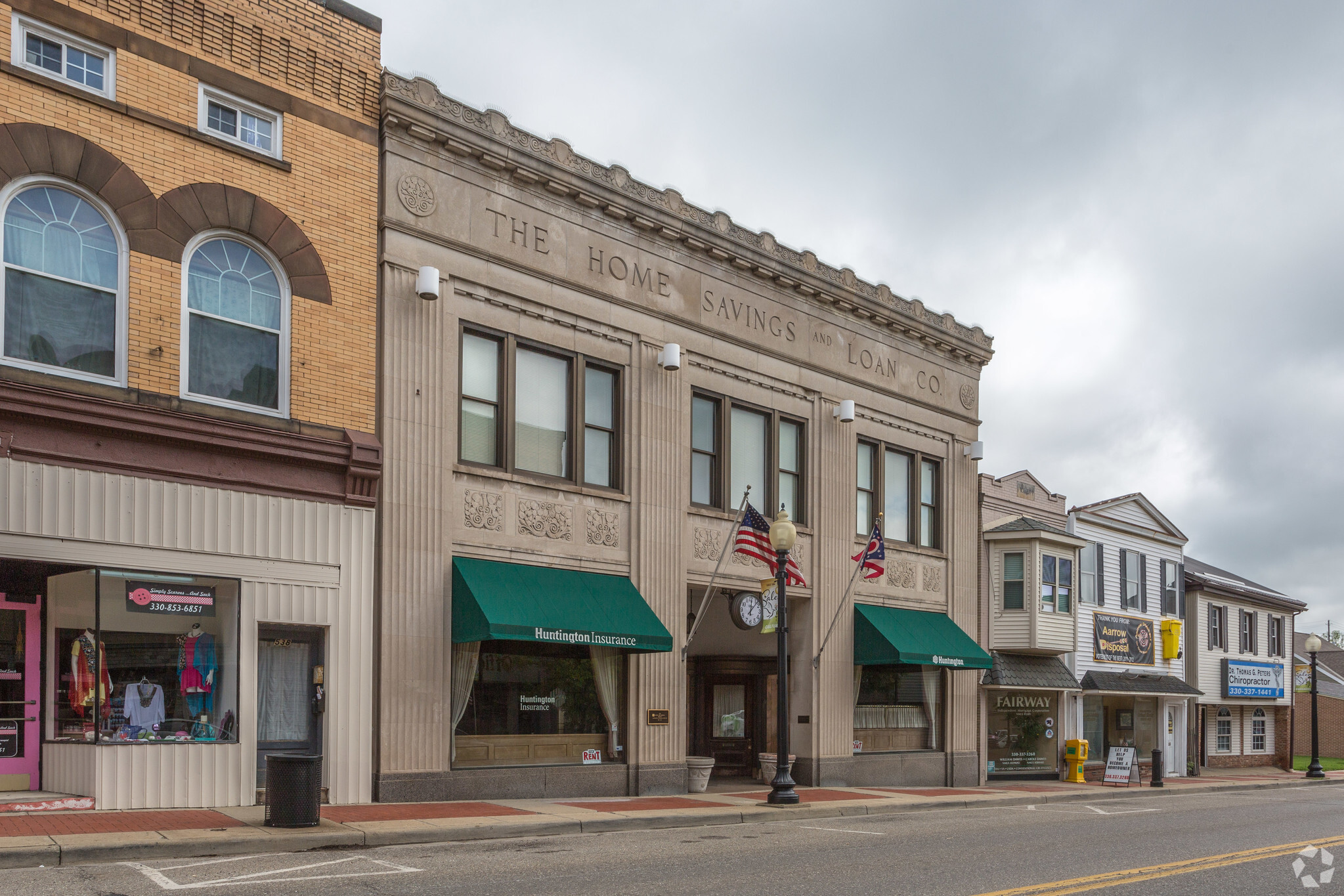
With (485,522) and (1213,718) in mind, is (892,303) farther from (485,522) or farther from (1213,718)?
(1213,718)

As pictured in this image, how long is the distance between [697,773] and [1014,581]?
1362 cm

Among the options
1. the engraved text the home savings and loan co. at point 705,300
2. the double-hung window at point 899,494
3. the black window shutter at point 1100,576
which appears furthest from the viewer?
the black window shutter at point 1100,576

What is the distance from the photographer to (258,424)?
15820 mm

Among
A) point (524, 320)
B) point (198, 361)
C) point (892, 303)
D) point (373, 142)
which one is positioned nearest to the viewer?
point (198, 361)

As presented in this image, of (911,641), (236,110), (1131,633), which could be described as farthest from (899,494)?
(236,110)

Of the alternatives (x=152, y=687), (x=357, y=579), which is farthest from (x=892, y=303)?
(x=152, y=687)

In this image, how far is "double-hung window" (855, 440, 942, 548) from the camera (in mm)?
26016

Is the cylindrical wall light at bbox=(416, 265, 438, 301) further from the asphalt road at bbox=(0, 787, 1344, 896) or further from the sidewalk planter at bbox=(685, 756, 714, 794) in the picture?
the sidewalk planter at bbox=(685, 756, 714, 794)

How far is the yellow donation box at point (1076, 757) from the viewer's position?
1240 inches

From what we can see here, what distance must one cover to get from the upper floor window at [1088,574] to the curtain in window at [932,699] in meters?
8.73

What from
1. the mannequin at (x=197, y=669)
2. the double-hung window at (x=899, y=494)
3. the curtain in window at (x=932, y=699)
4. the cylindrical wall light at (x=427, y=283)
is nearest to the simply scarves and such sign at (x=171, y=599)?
the mannequin at (x=197, y=669)

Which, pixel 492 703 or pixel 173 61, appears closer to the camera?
pixel 173 61

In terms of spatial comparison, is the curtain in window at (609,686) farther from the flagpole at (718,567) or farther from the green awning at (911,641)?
the green awning at (911,641)

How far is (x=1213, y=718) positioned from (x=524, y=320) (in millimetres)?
33231
